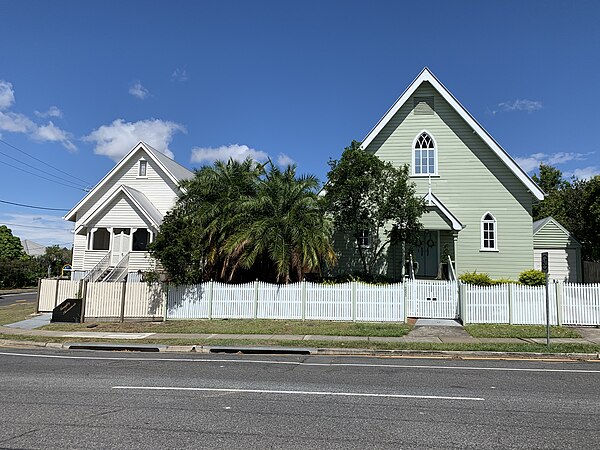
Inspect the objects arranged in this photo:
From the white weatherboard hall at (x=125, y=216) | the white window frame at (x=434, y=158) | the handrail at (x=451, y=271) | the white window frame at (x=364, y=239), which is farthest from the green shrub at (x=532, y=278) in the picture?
the white weatherboard hall at (x=125, y=216)

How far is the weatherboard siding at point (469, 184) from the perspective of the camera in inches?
883

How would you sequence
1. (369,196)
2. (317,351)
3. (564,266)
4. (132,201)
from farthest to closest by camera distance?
(564,266) → (132,201) → (369,196) → (317,351)

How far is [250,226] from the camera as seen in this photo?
1911 centimetres

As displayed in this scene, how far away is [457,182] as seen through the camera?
23109 millimetres

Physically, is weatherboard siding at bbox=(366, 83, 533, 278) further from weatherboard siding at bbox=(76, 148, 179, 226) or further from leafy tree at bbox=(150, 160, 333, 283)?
weatherboard siding at bbox=(76, 148, 179, 226)

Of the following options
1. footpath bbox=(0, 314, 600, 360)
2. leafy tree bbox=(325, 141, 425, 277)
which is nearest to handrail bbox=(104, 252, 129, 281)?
footpath bbox=(0, 314, 600, 360)

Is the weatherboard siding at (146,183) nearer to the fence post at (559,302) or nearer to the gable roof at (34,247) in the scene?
the fence post at (559,302)

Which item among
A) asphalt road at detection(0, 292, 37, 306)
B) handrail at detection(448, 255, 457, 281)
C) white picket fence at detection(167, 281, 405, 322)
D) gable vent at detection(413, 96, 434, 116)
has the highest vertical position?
gable vent at detection(413, 96, 434, 116)

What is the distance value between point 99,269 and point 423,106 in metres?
19.1

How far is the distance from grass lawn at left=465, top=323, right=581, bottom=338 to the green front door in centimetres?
694

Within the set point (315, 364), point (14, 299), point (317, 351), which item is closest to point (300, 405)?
point (315, 364)

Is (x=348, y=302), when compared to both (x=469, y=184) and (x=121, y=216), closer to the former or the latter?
(x=469, y=184)

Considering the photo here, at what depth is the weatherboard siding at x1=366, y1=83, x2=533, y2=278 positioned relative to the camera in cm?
2244

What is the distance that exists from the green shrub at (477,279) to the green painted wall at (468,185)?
1.10 metres
